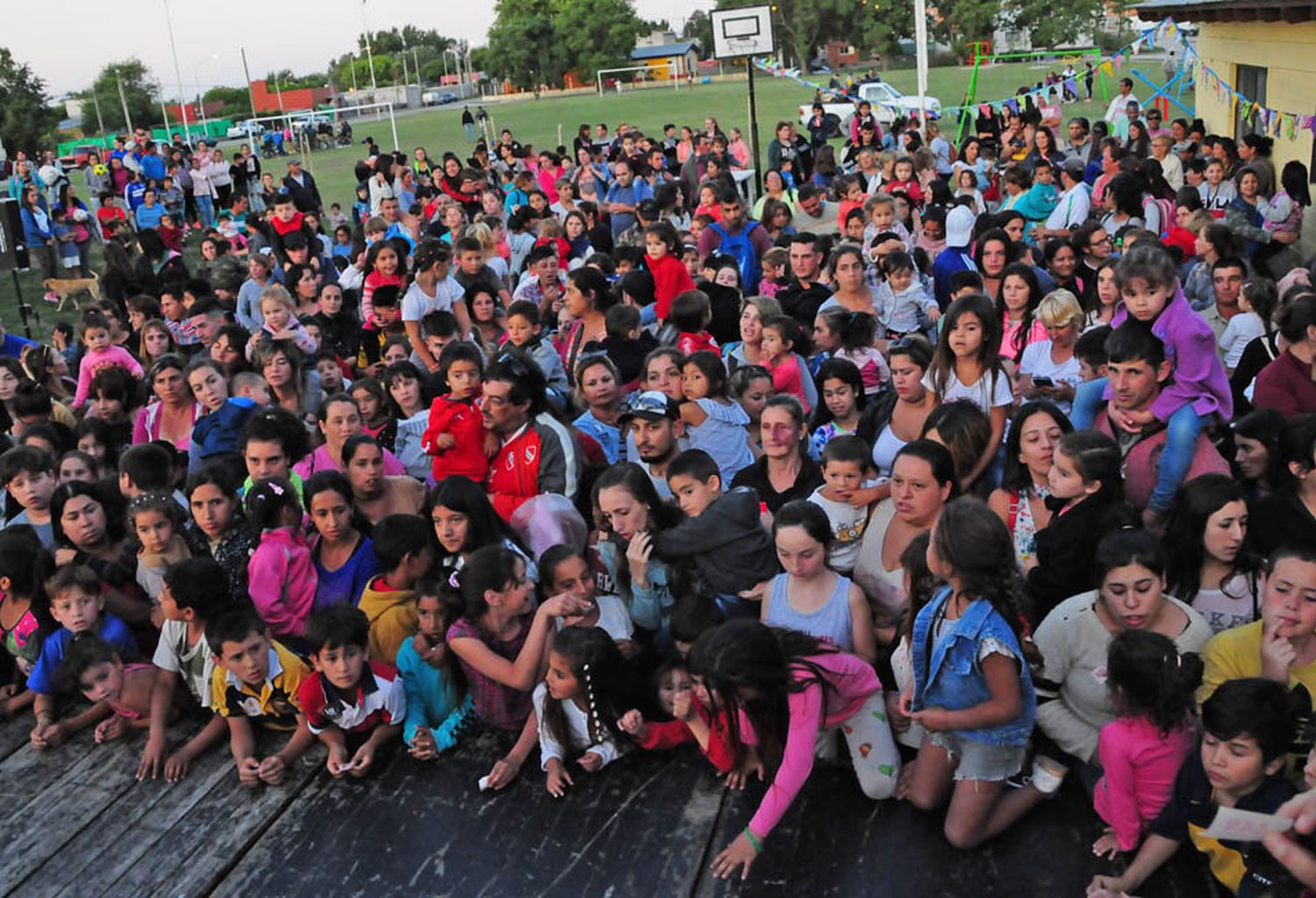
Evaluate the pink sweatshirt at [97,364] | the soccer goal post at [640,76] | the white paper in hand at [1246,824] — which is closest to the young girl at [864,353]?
the white paper in hand at [1246,824]

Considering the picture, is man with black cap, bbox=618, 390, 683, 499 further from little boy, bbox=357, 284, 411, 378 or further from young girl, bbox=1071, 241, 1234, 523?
little boy, bbox=357, 284, 411, 378

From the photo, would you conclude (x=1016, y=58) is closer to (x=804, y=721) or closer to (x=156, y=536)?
(x=156, y=536)

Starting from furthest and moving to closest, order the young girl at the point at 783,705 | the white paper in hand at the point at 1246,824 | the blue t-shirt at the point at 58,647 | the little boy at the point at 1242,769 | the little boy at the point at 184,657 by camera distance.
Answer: the blue t-shirt at the point at 58,647, the little boy at the point at 184,657, the young girl at the point at 783,705, the little boy at the point at 1242,769, the white paper in hand at the point at 1246,824

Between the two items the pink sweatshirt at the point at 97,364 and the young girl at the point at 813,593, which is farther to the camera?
the pink sweatshirt at the point at 97,364

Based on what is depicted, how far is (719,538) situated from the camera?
4.07 metres

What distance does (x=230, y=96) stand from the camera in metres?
97.9

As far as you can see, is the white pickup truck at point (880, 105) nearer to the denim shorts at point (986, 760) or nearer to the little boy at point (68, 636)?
the little boy at point (68, 636)

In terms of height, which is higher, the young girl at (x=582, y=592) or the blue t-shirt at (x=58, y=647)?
the young girl at (x=582, y=592)

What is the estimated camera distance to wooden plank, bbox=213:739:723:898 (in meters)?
3.44

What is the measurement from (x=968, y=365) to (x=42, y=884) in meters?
4.16

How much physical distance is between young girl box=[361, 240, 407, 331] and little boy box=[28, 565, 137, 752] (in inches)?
148

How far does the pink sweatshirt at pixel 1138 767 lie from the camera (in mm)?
3025

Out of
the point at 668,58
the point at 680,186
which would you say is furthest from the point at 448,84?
the point at 680,186

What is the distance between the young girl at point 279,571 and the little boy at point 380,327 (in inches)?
134
